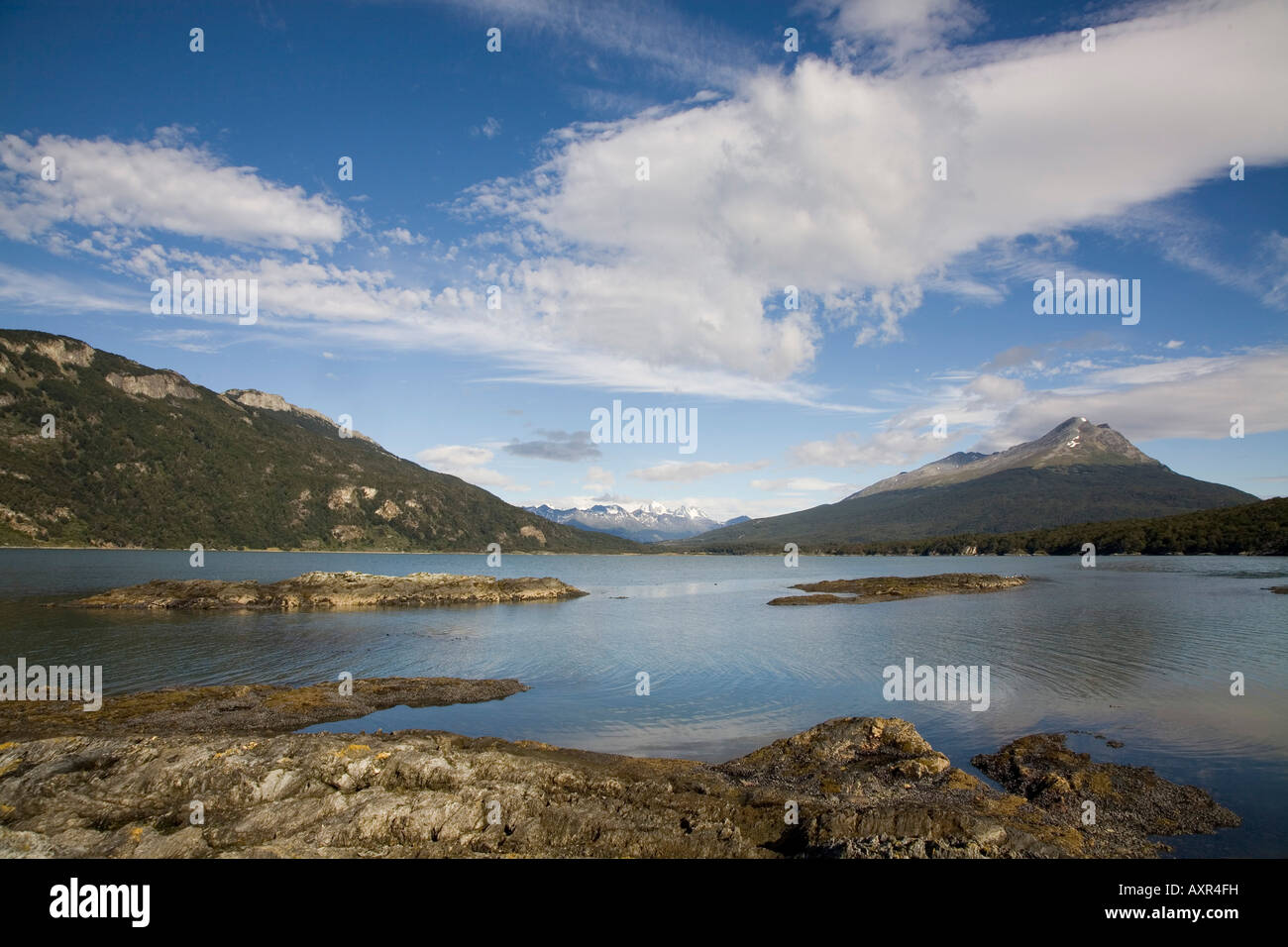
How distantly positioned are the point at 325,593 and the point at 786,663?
60.1 metres

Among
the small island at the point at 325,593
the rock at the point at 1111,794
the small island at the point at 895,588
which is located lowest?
the small island at the point at 895,588

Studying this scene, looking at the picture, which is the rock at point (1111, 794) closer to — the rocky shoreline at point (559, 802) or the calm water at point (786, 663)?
the rocky shoreline at point (559, 802)

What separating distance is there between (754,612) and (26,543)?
192291mm

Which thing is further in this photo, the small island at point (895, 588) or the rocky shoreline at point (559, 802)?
the small island at point (895, 588)

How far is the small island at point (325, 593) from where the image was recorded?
6638 cm

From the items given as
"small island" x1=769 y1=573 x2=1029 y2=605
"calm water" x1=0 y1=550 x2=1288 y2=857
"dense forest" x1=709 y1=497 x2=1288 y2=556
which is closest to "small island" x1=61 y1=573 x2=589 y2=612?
"calm water" x1=0 y1=550 x2=1288 y2=857

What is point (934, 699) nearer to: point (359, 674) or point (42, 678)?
point (359, 674)

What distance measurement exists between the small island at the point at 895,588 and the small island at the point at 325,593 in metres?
34.2

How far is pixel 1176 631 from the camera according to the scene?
151ft

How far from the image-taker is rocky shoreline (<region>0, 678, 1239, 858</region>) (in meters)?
12.7

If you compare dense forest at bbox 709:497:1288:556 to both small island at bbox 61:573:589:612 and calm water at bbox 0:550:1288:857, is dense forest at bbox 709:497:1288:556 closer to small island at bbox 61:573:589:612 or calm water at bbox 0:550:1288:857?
calm water at bbox 0:550:1288:857

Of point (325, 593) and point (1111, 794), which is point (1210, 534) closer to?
point (1111, 794)

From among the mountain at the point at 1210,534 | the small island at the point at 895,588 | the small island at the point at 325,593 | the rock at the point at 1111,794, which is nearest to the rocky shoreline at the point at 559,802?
the rock at the point at 1111,794
